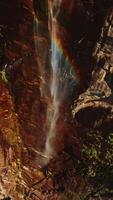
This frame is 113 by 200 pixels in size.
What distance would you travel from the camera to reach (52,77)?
7559 millimetres

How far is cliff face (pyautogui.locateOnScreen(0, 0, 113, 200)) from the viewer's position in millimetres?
7156

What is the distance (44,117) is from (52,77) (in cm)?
75

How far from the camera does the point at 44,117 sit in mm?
7691

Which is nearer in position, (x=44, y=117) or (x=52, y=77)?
(x=52, y=77)

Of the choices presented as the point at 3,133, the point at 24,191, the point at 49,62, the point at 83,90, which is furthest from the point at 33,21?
the point at 24,191

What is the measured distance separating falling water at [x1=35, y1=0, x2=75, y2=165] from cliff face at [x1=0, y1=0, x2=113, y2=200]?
76 mm

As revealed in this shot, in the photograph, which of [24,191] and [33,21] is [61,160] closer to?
[24,191]

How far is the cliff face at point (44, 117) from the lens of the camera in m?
7.16

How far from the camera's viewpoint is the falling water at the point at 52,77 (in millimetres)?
7262

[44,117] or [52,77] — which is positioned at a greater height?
[52,77]

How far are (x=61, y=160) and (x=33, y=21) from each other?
2501 millimetres

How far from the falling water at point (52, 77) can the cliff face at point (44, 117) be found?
0.25 ft

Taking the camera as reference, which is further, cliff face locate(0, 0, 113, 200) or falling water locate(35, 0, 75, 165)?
falling water locate(35, 0, 75, 165)

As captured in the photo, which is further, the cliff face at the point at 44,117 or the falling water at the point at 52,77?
the falling water at the point at 52,77
